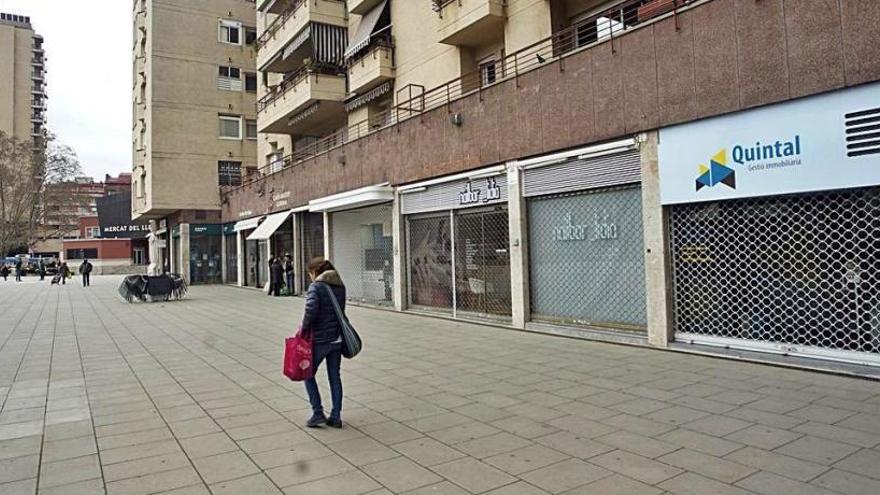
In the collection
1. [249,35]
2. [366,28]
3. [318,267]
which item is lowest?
[318,267]

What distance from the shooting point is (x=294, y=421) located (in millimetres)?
5664

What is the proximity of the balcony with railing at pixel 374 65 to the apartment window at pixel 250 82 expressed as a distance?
663 inches

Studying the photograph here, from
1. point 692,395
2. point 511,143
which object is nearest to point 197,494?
point 692,395

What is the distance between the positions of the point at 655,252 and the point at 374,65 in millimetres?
12511

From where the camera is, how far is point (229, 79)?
34.1 meters

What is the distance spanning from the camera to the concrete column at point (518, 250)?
11594 mm

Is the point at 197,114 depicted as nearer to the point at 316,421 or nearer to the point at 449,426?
the point at 316,421

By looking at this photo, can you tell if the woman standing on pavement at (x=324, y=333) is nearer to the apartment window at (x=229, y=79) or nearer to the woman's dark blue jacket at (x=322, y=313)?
the woman's dark blue jacket at (x=322, y=313)

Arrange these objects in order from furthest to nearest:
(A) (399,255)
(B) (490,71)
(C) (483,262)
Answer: (A) (399,255)
(B) (490,71)
(C) (483,262)

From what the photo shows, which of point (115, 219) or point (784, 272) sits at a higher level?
point (115, 219)

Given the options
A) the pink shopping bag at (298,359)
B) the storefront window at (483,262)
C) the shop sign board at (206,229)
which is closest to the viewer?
the pink shopping bag at (298,359)

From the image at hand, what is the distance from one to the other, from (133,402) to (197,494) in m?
3.20

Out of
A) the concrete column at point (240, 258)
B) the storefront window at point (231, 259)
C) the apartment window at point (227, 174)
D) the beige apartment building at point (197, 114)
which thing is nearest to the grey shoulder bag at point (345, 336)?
the concrete column at point (240, 258)

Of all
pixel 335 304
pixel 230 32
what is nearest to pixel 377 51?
pixel 335 304
